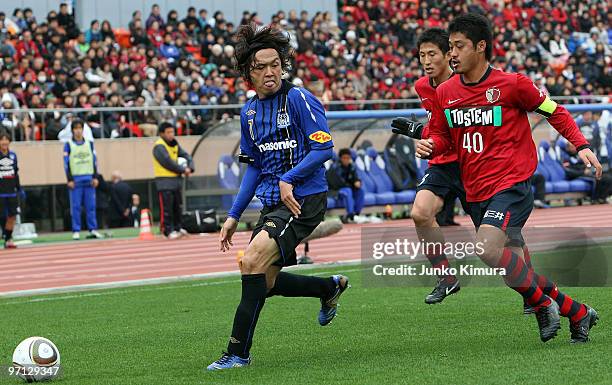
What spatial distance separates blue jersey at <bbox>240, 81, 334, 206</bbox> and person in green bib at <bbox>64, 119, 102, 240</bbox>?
561 inches

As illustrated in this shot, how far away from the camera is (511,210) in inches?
300

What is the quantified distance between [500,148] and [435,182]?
1.64 m

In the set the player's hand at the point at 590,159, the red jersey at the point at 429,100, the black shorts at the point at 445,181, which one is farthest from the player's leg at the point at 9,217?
the player's hand at the point at 590,159

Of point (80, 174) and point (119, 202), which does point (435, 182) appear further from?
point (119, 202)

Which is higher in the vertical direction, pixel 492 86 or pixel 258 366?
pixel 492 86

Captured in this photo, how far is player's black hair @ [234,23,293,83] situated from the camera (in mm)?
7520

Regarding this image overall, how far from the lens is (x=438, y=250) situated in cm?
1025

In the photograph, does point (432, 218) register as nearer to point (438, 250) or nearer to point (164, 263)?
point (438, 250)

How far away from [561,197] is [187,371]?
2111 cm

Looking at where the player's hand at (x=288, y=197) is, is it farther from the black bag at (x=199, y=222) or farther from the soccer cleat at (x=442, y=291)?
the black bag at (x=199, y=222)

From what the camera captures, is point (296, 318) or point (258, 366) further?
point (296, 318)

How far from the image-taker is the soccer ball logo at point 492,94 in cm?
775

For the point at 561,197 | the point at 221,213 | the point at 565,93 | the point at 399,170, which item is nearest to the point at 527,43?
the point at 565,93

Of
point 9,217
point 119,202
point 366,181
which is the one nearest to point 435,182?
point 9,217
